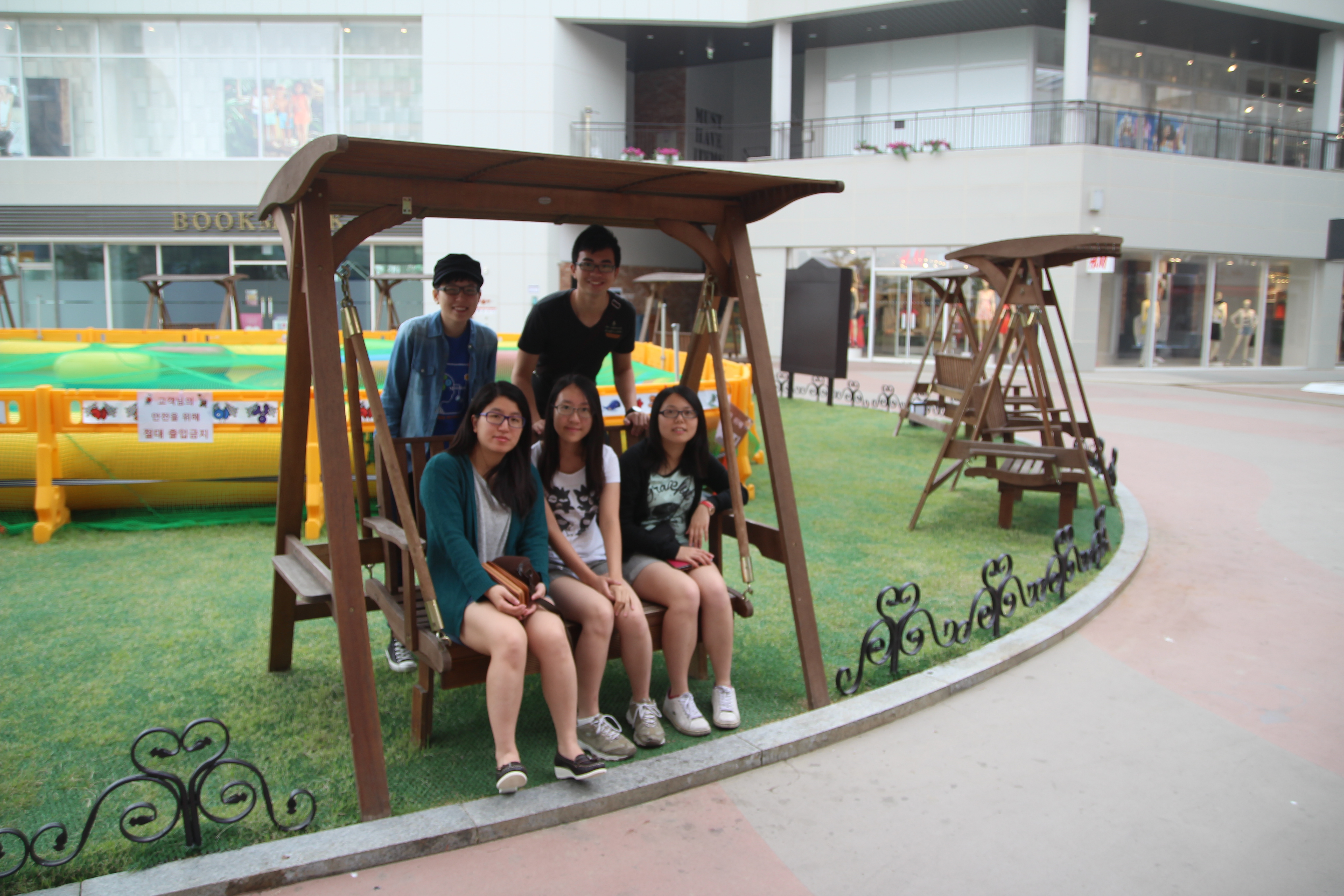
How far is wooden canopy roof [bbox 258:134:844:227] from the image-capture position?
3078 millimetres

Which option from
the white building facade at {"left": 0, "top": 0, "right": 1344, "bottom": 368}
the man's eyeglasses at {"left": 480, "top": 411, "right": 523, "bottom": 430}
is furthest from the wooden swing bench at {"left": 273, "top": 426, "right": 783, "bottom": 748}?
the white building facade at {"left": 0, "top": 0, "right": 1344, "bottom": 368}

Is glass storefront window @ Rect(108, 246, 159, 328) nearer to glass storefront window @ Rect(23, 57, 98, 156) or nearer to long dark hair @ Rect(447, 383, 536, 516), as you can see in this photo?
glass storefront window @ Rect(23, 57, 98, 156)

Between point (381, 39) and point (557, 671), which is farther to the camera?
point (381, 39)

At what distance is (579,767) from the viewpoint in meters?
3.18

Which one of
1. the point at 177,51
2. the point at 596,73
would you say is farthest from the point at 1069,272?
the point at 177,51

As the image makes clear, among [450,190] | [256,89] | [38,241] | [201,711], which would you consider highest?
[256,89]

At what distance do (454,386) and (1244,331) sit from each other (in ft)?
89.5

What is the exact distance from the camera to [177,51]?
25.6 metres

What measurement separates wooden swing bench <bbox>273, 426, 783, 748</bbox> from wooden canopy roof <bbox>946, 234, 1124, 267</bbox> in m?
3.57

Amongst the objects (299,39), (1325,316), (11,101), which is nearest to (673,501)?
(299,39)

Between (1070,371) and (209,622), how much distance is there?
22.4 metres

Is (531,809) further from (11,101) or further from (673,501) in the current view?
(11,101)

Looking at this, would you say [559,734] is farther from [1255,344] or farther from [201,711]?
[1255,344]

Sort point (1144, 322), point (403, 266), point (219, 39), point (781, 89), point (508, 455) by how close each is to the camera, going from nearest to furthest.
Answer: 1. point (508, 455)
2. point (1144, 322)
3. point (781, 89)
4. point (219, 39)
5. point (403, 266)
